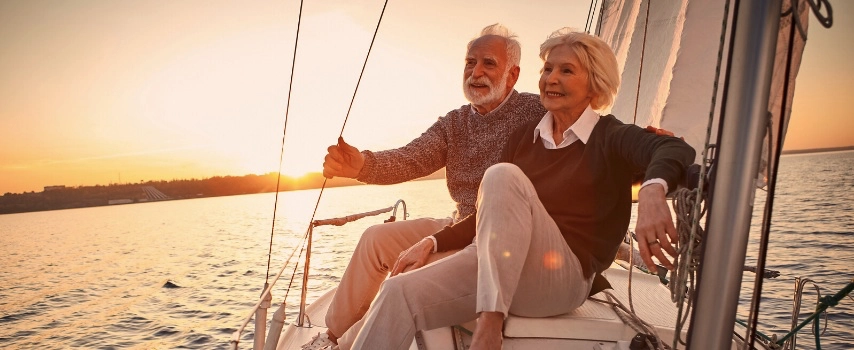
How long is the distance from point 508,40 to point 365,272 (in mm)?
1479

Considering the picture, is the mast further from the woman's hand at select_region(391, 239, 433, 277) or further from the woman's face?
the woman's hand at select_region(391, 239, 433, 277)

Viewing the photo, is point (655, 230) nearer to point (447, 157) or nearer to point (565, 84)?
point (565, 84)

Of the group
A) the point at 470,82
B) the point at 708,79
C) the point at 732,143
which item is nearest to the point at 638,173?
the point at 732,143

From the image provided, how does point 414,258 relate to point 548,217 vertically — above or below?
below

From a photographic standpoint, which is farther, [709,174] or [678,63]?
[678,63]

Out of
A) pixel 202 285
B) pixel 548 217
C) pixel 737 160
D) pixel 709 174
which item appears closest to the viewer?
pixel 737 160

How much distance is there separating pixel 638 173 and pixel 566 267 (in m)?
0.45

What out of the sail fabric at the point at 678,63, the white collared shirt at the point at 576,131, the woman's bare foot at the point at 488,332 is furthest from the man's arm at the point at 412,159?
the sail fabric at the point at 678,63

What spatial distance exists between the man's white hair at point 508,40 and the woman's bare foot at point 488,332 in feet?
5.87

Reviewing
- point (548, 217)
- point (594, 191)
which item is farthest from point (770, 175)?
point (594, 191)

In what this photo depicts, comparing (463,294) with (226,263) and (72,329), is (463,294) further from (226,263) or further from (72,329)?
(226,263)

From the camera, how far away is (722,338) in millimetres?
1249

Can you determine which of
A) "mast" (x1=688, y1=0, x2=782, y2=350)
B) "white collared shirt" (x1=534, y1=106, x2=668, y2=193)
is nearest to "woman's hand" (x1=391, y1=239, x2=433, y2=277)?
"white collared shirt" (x1=534, y1=106, x2=668, y2=193)

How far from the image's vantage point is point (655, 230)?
1.39 meters
